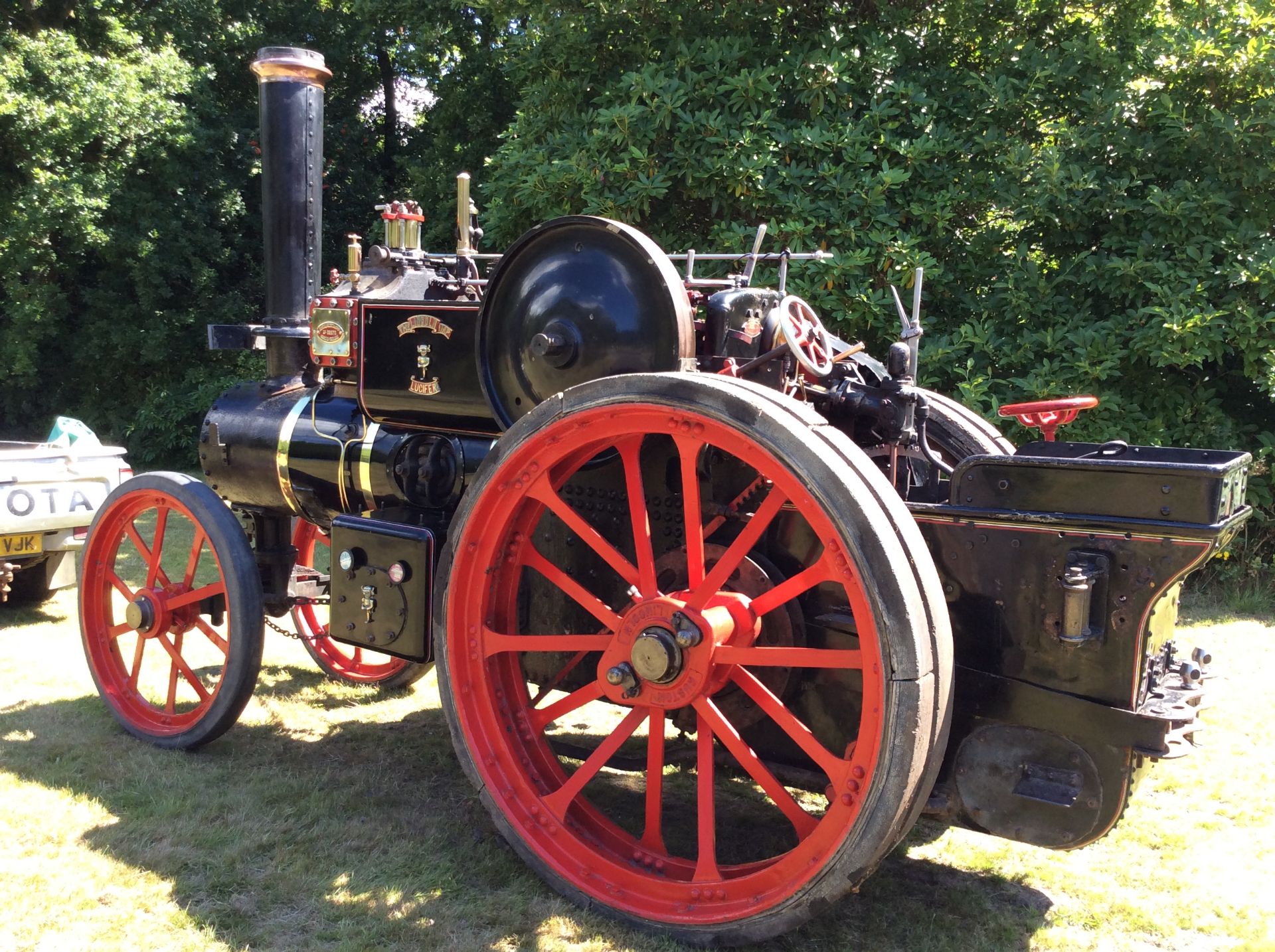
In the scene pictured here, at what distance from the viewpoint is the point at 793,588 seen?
2.46m

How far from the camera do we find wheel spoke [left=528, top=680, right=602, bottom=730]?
2834mm

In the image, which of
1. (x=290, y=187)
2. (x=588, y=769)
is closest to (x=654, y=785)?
(x=588, y=769)

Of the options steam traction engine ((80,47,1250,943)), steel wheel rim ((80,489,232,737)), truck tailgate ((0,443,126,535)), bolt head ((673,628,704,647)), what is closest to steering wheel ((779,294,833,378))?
steam traction engine ((80,47,1250,943))

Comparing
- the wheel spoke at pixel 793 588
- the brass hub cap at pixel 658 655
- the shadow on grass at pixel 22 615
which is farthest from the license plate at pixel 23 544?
the wheel spoke at pixel 793 588

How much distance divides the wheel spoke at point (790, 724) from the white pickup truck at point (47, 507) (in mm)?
3811

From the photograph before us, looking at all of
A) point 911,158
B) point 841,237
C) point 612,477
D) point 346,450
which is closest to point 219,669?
point 346,450

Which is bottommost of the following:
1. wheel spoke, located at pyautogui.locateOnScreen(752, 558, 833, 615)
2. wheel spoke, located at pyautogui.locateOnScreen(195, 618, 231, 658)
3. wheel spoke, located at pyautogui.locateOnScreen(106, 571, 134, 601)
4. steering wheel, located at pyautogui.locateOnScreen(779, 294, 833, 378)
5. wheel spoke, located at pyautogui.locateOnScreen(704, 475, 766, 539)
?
wheel spoke, located at pyautogui.locateOnScreen(195, 618, 231, 658)

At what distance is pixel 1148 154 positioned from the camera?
6074 mm

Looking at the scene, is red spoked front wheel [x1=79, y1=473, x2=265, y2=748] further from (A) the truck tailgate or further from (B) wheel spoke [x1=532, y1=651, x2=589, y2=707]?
(A) the truck tailgate

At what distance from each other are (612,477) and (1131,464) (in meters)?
1.38

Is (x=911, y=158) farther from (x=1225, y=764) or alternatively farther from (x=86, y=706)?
(x=86, y=706)

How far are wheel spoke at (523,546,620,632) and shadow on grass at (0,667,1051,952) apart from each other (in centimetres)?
73

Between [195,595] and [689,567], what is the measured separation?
80.9 inches

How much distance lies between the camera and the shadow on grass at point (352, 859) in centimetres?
267
